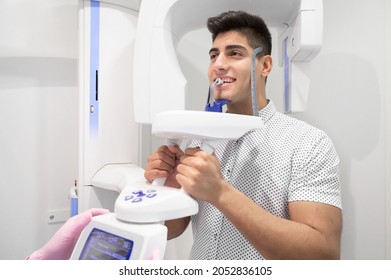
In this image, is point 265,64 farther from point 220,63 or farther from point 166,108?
point 166,108

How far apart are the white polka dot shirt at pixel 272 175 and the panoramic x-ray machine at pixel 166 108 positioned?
0.18 m

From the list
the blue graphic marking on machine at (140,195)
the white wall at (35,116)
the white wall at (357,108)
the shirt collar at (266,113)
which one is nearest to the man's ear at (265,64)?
the shirt collar at (266,113)

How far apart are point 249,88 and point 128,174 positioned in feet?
1.78

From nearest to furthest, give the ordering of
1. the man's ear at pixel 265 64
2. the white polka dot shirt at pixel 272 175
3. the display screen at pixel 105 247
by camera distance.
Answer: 1. the display screen at pixel 105 247
2. the white polka dot shirt at pixel 272 175
3. the man's ear at pixel 265 64

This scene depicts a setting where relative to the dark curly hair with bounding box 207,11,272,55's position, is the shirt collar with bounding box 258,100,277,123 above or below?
below

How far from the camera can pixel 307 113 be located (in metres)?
1.43

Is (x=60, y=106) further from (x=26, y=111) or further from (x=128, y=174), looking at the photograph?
(x=128, y=174)

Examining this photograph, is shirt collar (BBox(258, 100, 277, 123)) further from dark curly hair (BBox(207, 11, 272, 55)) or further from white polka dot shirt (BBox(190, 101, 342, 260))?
dark curly hair (BBox(207, 11, 272, 55))

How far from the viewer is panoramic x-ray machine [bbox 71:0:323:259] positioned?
61 centimetres

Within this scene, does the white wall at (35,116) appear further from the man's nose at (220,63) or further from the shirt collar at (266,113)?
the shirt collar at (266,113)

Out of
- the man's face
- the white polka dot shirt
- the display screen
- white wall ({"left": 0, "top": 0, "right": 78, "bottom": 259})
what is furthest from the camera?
white wall ({"left": 0, "top": 0, "right": 78, "bottom": 259})

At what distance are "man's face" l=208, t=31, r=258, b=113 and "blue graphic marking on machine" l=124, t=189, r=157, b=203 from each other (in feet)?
1.36

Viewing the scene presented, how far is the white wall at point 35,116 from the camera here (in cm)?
137

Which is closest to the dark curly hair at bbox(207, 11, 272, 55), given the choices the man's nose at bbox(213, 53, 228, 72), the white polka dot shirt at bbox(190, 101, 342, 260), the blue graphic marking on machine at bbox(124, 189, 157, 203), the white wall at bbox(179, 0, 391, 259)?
the man's nose at bbox(213, 53, 228, 72)
